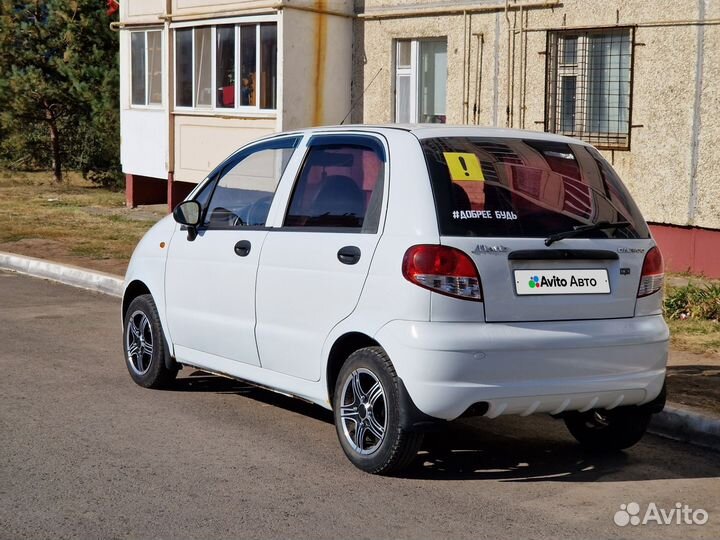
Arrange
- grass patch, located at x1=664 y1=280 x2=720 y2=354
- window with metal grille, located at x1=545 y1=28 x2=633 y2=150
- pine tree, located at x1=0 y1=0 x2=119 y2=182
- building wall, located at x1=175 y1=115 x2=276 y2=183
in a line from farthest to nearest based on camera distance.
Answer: pine tree, located at x1=0 y1=0 x2=119 y2=182, building wall, located at x1=175 y1=115 x2=276 y2=183, window with metal grille, located at x1=545 y1=28 x2=633 y2=150, grass patch, located at x1=664 y1=280 x2=720 y2=354

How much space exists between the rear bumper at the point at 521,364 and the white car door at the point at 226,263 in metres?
1.36

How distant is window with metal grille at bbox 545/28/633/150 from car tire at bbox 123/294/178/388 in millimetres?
8643

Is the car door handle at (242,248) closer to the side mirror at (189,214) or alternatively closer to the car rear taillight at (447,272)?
the side mirror at (189,214)

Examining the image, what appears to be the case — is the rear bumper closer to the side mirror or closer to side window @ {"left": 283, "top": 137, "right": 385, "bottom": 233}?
side window @ {"left": 283, "top": 137, "right": 385, "bottom": 233}

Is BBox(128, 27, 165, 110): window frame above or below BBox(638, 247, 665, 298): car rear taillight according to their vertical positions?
above

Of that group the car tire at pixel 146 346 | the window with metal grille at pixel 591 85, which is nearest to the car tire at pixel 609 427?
the car tire at pixel 146 346

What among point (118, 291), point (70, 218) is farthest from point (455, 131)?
point (70, 218)

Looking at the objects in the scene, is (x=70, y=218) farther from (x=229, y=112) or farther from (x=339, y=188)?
(x=339, y=188)

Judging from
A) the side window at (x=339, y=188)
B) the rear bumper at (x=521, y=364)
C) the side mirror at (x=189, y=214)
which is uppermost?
the side window at (x=339, y=188)

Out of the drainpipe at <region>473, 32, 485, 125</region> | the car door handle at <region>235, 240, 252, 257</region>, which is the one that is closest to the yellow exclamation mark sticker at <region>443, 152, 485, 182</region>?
the car door handle at <region>235, 240, 252, 257</region>

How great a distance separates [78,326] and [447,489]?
225 inches

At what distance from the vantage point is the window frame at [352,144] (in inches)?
244

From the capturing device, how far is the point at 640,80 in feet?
48.9

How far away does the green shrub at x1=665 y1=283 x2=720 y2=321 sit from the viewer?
437 inches
